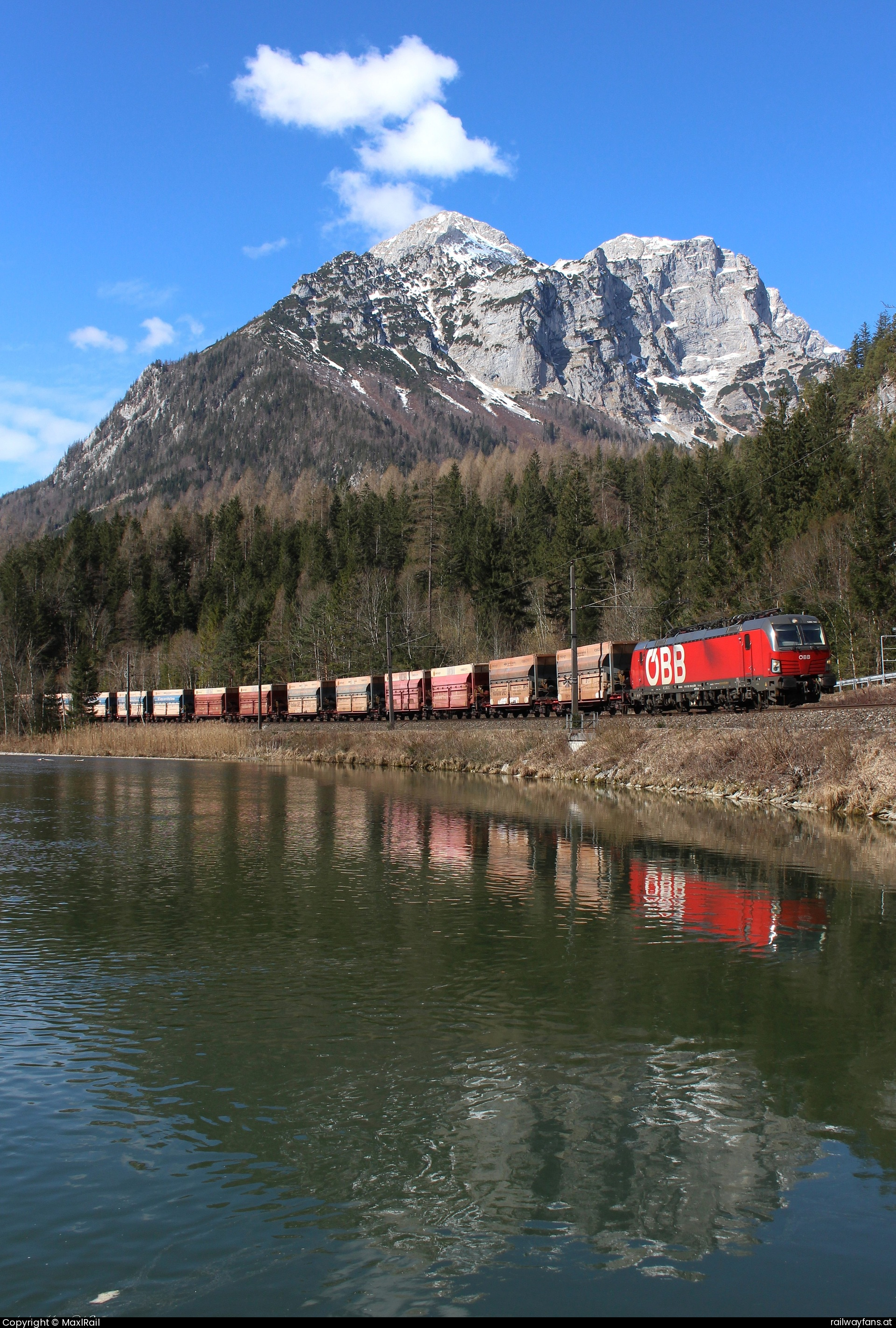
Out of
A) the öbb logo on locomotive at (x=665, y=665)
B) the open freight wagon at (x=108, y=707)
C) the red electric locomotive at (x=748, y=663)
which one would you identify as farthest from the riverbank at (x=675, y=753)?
the open freight wagon at (x=108, y=707)

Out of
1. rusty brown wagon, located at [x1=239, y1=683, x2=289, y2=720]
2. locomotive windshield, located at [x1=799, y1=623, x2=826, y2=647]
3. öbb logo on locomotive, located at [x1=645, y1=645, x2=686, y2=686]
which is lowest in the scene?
rusty brown wagon, located at [x1=239, y1=683, x2=289, y2=720]

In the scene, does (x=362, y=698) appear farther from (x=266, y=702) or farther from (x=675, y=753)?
(x=675, y=753)

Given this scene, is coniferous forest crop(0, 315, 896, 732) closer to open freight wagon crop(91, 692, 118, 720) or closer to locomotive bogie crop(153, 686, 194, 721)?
open freight wagon crop(91, 692, 118, 720)

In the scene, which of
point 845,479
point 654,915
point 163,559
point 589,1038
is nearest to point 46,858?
point 654,915

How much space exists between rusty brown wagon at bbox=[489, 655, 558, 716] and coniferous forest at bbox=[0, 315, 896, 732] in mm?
6405

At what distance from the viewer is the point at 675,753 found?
31922 mm

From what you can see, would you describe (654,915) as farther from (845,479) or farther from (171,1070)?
(845,479)

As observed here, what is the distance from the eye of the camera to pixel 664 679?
136 ft

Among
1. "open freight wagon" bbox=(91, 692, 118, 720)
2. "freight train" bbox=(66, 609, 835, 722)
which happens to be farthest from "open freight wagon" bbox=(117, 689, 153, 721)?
"open freight wagon" bbox=(91, 692, 118, 720)

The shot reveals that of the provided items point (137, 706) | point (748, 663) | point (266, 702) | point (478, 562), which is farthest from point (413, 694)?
point (137, 706)

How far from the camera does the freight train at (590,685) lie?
34.0 metres

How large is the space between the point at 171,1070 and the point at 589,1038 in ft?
13.2

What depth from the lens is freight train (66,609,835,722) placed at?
34.0 metres

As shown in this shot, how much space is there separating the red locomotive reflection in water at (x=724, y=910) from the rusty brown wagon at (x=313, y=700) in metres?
56.6
